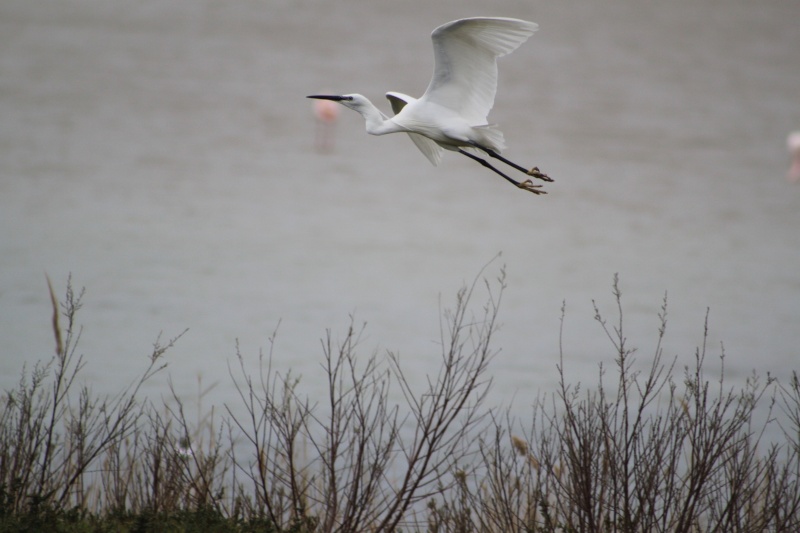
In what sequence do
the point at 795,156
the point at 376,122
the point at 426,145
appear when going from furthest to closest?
the point at 795,156 → the point at 426,145 → the point at 376,122

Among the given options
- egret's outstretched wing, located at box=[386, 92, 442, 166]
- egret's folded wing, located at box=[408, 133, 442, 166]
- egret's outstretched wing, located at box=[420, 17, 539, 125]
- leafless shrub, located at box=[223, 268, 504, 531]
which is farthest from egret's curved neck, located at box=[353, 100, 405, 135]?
leafless shrub, located at box=[223, 268, 504, 531]

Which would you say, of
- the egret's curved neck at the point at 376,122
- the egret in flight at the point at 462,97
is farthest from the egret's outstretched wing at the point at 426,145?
the egret's curved neck at the point at 376,122

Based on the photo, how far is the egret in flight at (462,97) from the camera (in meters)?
5.64

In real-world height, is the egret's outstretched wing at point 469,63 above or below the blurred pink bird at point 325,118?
below

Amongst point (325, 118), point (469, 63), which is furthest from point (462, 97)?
point (325, 118)

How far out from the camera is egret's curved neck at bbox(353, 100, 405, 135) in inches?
227

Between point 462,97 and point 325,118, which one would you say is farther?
point 325,118

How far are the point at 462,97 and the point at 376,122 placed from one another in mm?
485

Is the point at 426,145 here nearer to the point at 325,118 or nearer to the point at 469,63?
the point at 469,63

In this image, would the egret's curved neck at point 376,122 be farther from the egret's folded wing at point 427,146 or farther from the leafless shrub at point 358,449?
the leafless shrub at point 358,449

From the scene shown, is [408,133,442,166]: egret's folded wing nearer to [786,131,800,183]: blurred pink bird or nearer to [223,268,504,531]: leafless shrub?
[223,268,504,531]: leafless shrub

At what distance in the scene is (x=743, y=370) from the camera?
1511cm

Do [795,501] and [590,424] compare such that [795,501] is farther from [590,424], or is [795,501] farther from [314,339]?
[314,339]

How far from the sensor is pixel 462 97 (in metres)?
5.89
